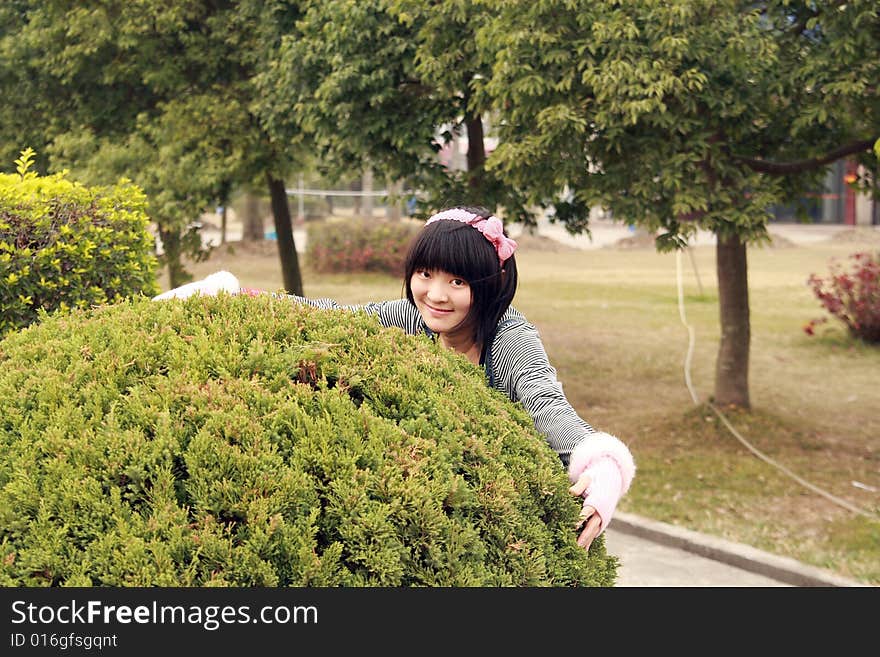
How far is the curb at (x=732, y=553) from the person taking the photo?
632 cm

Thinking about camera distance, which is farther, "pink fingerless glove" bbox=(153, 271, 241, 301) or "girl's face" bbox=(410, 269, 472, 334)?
"girl's face" bbox=(410, 269, 472, 334)

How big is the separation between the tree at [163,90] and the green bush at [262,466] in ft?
28.1

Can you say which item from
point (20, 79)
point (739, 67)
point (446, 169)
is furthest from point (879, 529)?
point (20, 79)

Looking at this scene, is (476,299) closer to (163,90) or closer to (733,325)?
(733,325)

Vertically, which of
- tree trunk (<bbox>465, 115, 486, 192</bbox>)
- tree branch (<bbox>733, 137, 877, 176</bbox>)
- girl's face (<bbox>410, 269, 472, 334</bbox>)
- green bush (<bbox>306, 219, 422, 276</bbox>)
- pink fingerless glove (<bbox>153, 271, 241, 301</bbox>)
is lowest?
green bush (<bbox>306, 219, 422, 276</bbox>)

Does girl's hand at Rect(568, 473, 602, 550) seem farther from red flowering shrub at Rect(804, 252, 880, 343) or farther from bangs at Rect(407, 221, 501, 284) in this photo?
red flowering shrub at Rect(804, 252, 880, 343)

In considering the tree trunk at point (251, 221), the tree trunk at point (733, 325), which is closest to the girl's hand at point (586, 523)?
the tree trunk at point (733, 325)

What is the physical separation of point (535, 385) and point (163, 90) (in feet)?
33.6

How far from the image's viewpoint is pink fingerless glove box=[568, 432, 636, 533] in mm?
2639

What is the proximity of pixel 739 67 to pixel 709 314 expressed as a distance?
1172 centimetres

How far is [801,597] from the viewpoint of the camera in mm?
2291

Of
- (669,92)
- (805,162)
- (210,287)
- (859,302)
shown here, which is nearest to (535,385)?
(210,287)

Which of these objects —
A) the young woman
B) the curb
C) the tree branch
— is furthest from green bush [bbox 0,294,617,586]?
the tree branch

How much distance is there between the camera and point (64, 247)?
4273 millimetres
